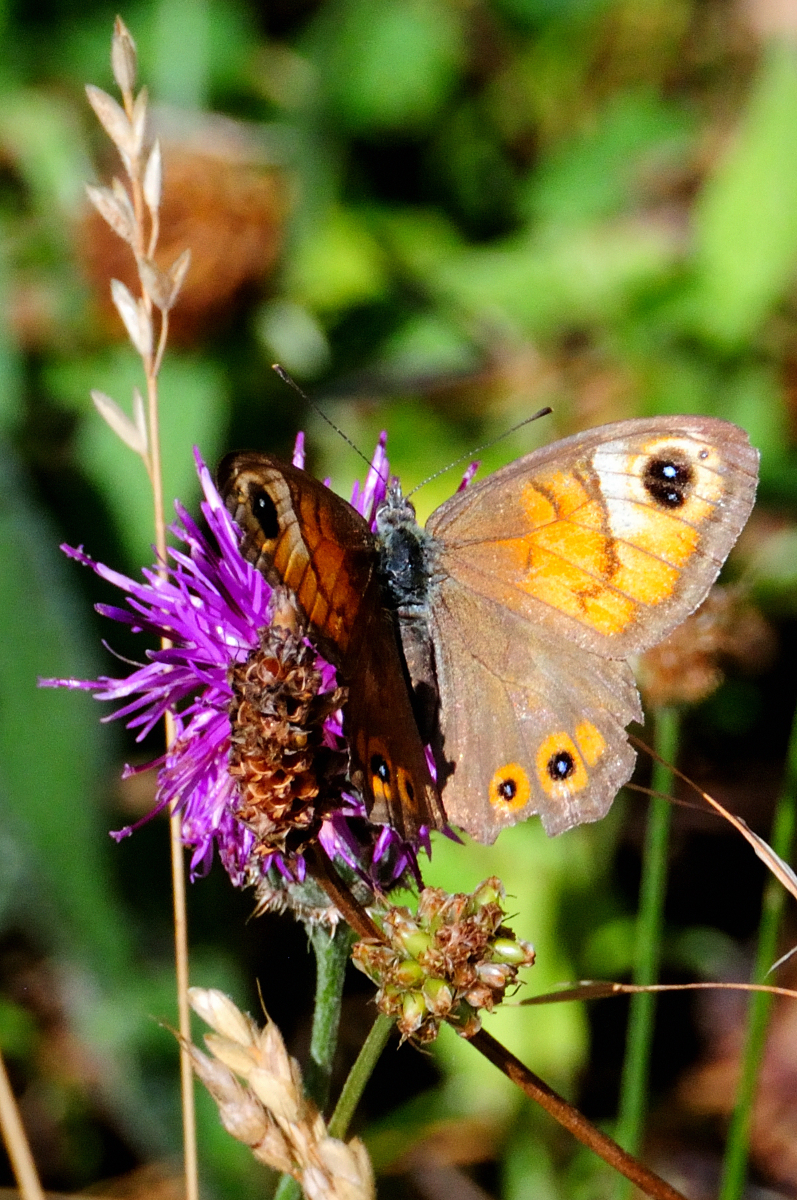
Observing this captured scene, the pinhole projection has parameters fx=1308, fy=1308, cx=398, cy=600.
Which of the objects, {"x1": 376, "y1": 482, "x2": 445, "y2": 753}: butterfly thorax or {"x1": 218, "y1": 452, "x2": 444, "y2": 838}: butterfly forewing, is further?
{"x1": 376, "y1": 482, "x2": 445, "y2": 753}: butterfly thorax

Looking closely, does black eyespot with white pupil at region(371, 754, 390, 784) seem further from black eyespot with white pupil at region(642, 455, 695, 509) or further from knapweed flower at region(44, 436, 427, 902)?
black eyespot with white pupil at region(642, 455, 695, 509)

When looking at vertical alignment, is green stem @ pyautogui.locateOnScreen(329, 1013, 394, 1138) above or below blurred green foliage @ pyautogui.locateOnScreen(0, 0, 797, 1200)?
below

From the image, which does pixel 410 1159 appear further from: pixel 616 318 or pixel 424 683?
pixel 616 318

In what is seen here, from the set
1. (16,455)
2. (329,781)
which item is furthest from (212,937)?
(329,781)

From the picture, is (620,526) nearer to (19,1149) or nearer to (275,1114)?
(275,1114)

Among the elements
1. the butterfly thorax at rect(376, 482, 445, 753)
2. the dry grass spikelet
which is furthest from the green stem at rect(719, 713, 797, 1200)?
the dry grass spikelet
